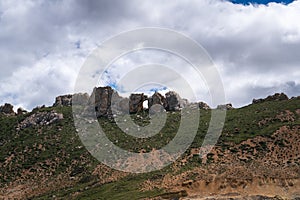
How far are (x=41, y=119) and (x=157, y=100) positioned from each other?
1261 inches

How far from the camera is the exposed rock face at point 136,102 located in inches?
4466

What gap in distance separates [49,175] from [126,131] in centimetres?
2222

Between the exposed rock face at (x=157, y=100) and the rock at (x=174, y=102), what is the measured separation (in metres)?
1.15

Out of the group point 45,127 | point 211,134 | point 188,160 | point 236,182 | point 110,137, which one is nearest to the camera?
point 236,182

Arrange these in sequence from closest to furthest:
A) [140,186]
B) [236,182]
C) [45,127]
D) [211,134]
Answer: [236,182], [140,186], [211,134], [45,127]

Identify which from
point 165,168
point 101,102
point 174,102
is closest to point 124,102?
point 101,102

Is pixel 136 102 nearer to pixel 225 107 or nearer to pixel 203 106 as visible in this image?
pixel 203 106

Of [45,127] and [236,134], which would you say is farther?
[45,127]

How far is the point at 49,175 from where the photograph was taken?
81.6 metres

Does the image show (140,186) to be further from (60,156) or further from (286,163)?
(60,156)

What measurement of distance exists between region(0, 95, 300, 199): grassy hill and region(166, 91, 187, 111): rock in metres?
6.29

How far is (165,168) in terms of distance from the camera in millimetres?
71188

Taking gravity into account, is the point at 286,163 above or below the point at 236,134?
below

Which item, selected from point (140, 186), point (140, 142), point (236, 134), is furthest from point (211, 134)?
point (140, 186)
